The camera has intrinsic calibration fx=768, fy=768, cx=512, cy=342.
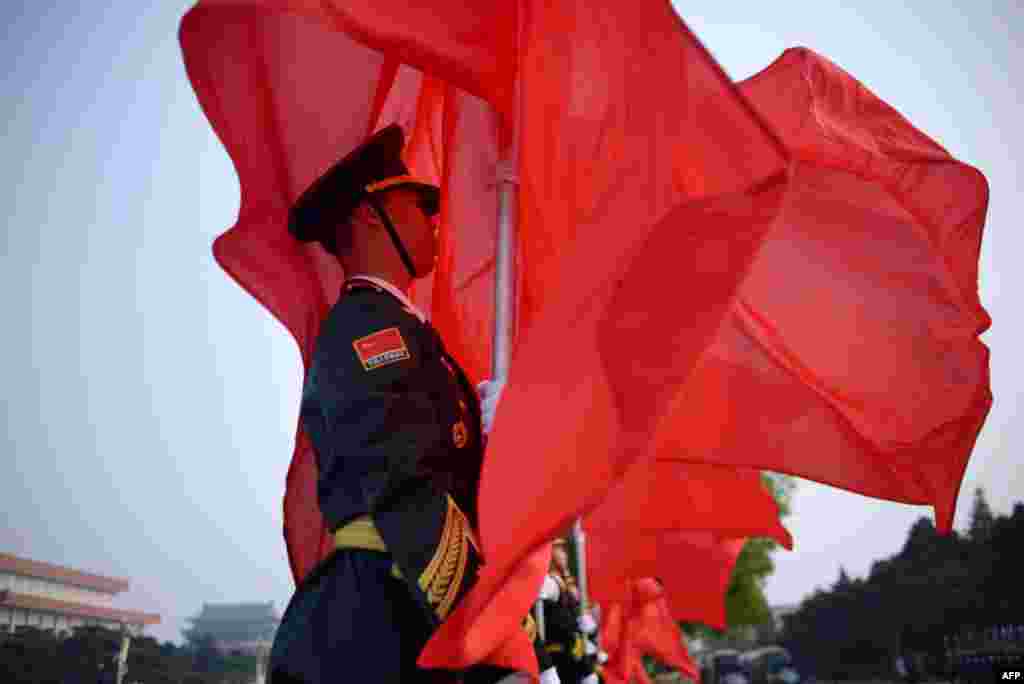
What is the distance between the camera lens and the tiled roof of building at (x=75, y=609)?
331 cm

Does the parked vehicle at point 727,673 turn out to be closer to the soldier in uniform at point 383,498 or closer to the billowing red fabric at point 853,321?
the billowing red fabric at point 853,321

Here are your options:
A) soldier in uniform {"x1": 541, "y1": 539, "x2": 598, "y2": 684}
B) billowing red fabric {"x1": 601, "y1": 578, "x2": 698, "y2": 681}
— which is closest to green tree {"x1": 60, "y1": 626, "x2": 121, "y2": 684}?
soldier in uniform {"x1": 541, "y1": 539, "x2": 598, "y2": 684}

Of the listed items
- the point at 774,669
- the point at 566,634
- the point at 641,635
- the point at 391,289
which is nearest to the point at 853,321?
the point at 391,289

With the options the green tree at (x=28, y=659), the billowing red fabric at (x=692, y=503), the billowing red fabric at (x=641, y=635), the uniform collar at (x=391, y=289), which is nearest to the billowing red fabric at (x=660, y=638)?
the billowing red fabric at (x=641, y=635)

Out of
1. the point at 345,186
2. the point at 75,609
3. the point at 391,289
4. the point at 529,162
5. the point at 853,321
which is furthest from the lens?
the point at 75,609

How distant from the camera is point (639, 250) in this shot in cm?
152

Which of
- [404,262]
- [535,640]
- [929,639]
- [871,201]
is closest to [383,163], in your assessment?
[404,262]

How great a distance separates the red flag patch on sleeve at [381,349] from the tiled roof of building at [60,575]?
8.15 ft

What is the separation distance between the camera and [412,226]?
2359 mm

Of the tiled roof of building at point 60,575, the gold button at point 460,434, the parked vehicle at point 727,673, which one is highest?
the gold button at point 460,434

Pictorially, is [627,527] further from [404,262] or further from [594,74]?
[594,74]

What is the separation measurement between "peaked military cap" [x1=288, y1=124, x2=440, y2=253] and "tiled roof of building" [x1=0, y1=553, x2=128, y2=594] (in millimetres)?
2270

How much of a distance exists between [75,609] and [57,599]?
13cm

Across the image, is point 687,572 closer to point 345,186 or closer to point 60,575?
point 60,575
